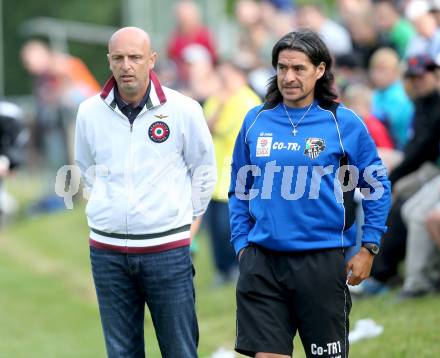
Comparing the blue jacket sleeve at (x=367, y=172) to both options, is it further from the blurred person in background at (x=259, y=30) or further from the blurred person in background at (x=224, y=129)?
the blurred person in background at (x=259, y=30)

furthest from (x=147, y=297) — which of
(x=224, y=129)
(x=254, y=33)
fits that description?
(x=254, y=33)

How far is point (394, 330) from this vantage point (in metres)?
8.96

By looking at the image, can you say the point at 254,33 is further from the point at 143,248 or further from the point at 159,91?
the point at 143,248

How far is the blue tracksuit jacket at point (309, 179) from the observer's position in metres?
6.00

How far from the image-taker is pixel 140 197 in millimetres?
6398

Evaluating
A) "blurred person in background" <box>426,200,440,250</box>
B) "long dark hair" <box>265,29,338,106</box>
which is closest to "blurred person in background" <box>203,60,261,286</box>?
"blurred person in background" <box>426,200,440,250</box>

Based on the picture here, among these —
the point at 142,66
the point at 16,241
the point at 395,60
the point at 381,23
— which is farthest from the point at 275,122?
the point at 16,241

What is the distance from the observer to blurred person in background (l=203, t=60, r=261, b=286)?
39.4 feet

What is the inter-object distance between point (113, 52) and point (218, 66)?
636 centimetres

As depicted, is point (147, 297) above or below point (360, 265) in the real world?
below

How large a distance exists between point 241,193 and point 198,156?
1.46 feet

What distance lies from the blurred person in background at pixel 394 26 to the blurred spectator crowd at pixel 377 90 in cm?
1

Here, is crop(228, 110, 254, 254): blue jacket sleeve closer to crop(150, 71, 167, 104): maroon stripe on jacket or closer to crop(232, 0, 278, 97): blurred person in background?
crop(150, 71, 167, 104): maroon stripe on jacket

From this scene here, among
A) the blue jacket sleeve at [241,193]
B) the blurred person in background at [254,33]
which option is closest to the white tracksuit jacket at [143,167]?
the blue jacket sleeve at [241,193]
